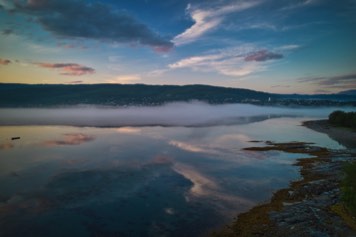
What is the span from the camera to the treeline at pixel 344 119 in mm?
75938

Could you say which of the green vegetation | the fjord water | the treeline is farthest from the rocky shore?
the treeline

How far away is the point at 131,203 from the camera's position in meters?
21.9

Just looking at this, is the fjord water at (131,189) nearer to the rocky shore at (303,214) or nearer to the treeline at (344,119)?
the rocky shore at (303,214)

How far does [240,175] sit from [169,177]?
24.7 feet

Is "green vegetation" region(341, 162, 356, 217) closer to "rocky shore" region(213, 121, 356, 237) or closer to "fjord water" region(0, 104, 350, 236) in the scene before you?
"rocky shore" region(213, 121, 356, 237)

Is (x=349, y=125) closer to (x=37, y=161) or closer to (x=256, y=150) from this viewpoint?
(x=256, y=150)

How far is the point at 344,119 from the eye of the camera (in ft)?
266

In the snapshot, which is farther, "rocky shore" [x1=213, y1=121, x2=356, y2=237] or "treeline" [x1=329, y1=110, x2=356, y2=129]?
"treeline" [x1=329, y1=110, x2=356, y2=129]

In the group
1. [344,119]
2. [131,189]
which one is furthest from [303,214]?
[344,119]

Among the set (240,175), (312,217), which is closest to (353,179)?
(312,217)

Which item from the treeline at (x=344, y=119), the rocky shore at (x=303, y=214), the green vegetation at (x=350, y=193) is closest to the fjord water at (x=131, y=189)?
the rocky shore at (x=303, y=214)

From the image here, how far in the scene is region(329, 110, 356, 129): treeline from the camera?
7594cm

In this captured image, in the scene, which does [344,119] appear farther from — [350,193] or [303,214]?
[303,214]

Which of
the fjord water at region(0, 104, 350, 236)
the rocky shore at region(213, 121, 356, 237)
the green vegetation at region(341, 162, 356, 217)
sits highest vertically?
the green vegetation at region(341, 162, 356, 217)
